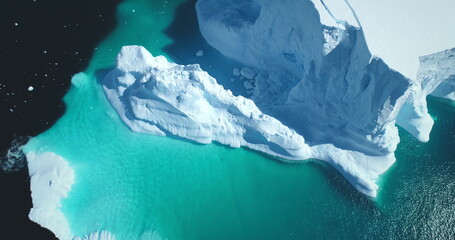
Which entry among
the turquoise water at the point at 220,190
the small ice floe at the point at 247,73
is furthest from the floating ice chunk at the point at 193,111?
the small ice floe at the point at 247,73

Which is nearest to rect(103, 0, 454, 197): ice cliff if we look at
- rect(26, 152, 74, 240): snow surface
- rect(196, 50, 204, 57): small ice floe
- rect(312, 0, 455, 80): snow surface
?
rect(312, 0, 455, 80): snow surface

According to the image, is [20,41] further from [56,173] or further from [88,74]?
[56,173]

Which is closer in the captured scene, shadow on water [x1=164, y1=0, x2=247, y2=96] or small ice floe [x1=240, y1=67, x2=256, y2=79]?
shadow on water [x1=164, y1=0, x2=247, y2=96]

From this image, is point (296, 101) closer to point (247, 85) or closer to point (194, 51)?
point (247, 85)

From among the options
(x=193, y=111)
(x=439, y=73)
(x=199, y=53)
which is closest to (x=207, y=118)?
(x=193, y=111)

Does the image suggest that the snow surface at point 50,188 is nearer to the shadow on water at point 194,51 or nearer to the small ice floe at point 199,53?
the shadow on water at point 194,51

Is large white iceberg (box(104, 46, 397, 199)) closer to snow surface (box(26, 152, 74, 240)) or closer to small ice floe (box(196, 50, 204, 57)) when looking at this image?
small ice floe (box(196, 50, 204, 57))
